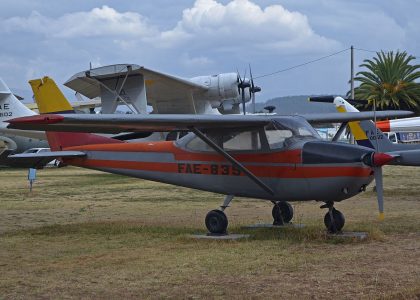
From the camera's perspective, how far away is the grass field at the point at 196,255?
646 cm

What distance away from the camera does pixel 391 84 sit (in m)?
51.0

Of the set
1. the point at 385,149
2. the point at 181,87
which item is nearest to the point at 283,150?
the point at 385,149

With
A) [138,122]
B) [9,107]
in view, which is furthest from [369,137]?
[9,107]

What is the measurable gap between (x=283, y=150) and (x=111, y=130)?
2.80m

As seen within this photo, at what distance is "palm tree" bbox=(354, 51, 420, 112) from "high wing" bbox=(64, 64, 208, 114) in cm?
2601

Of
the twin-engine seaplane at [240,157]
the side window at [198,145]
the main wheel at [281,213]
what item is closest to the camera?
the twin-engine seaplane at [240,157]

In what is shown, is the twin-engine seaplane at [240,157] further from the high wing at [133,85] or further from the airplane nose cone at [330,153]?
the high wing at [133,85]

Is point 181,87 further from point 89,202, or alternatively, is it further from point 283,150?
point 283,150

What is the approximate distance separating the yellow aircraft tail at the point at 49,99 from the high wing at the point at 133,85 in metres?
8.06

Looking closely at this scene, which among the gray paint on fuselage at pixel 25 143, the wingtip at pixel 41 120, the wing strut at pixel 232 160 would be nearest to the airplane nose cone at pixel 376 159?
the wing strut at pixel 232 160

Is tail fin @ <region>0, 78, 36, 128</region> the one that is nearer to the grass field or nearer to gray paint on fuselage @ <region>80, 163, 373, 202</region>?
the grass field

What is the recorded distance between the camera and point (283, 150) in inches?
401

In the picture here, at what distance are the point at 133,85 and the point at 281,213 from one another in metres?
12.3

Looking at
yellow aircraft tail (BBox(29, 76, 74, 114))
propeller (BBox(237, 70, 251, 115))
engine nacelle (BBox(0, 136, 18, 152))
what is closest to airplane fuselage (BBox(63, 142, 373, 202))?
yellow aircraft tail (BBox(29, 76, 74, 114))
